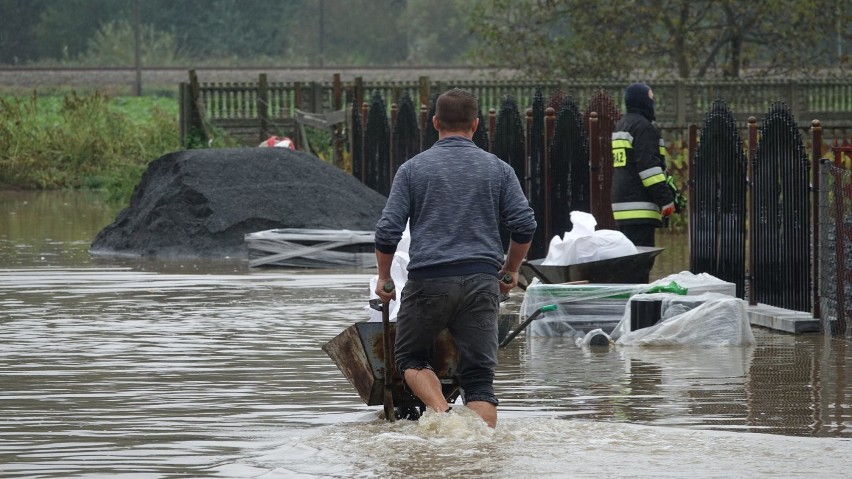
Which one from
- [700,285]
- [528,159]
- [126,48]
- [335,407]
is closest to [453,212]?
[335,407]

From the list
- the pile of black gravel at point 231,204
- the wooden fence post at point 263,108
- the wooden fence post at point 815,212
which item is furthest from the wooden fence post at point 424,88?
the wooden fence post at point 815,212

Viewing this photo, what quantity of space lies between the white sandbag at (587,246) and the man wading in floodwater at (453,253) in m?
4.19

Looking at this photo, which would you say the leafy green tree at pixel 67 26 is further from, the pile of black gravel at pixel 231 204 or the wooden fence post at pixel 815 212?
the wooden fence post at pixel 815 212

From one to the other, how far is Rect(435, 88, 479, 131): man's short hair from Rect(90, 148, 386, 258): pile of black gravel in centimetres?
1157

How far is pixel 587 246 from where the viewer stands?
1198cm

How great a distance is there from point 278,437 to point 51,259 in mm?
11501

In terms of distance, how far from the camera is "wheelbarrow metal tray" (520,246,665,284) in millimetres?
11922

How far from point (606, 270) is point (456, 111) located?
4.36 m

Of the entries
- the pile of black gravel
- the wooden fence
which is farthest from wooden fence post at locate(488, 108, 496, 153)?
the wooden fence

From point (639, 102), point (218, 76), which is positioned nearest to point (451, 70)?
point (218, 76)

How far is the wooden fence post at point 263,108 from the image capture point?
107 ft

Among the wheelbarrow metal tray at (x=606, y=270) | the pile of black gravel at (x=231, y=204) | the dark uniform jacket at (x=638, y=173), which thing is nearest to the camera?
the wheelbarrow metal tray at (x=606, y=270)

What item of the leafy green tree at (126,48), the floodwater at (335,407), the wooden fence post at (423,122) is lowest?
the floodwater at (335,407)

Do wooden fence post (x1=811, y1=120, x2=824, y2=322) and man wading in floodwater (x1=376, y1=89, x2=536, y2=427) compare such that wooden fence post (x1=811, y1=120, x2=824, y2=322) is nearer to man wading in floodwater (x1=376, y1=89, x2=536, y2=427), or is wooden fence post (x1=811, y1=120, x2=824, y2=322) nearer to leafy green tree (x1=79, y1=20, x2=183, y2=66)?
man wading in floodwater (x1=376, y1=89, x2=536, y2=427)
